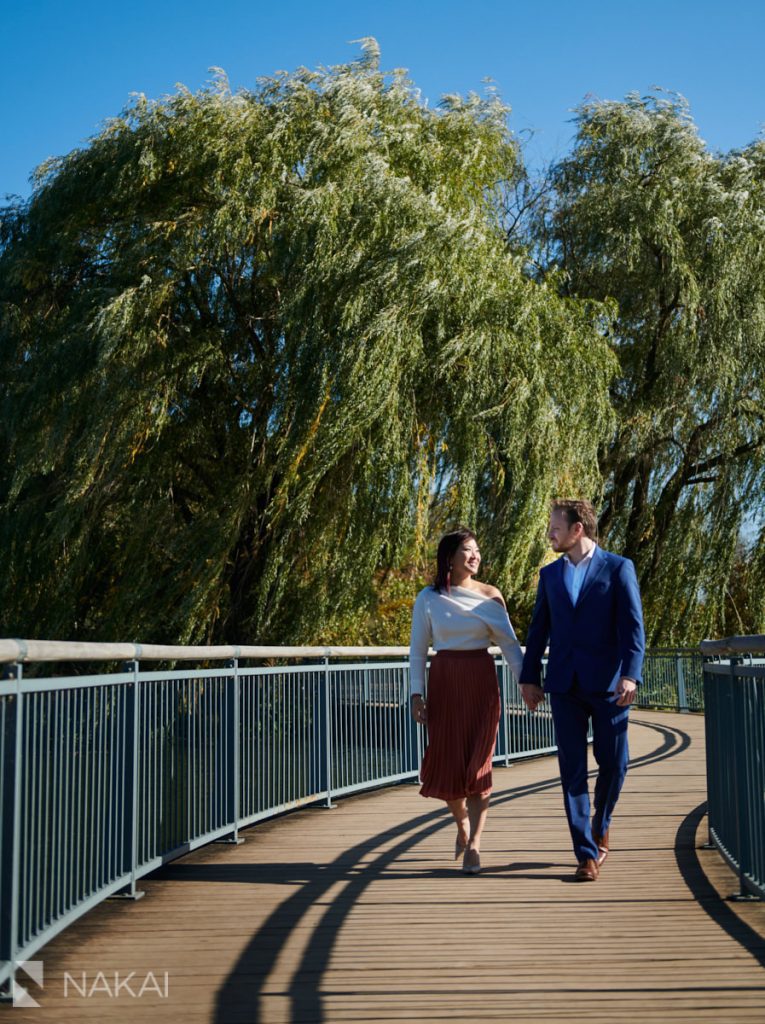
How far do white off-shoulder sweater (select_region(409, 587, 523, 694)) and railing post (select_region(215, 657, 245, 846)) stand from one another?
1276 millimetres

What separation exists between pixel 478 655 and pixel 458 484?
7133 mm

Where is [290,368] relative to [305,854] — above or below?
above

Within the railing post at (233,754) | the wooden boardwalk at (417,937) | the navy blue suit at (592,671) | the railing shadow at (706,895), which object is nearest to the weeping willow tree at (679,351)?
the railing shadow at (706,895)

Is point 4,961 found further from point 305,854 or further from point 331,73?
point 331,73

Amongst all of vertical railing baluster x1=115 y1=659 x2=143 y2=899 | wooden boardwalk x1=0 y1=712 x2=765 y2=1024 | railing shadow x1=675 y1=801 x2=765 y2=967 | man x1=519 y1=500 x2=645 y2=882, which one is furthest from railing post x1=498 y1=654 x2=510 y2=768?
vertical railing baluster x1=115 y1=659 x2=143 y2=899

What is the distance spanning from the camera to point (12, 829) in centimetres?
376

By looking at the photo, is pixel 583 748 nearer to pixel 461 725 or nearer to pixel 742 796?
pixel 461 725

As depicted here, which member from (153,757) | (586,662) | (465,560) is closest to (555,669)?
(586,662)

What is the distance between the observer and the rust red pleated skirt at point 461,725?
5.94 metres

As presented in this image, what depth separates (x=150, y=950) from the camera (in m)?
4.44

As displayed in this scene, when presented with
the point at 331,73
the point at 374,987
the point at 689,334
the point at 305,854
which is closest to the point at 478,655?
the point at 305,854

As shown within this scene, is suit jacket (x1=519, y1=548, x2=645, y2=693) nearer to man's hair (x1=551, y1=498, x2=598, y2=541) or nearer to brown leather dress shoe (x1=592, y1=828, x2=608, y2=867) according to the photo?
man's hair (x1=551, y1=498, x2=598, y2=541)

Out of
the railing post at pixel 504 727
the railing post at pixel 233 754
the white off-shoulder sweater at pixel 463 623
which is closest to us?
the white off-shoulder sweater at pixel 463 623

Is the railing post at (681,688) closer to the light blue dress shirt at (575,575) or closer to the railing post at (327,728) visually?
the railing post at (327,728)
